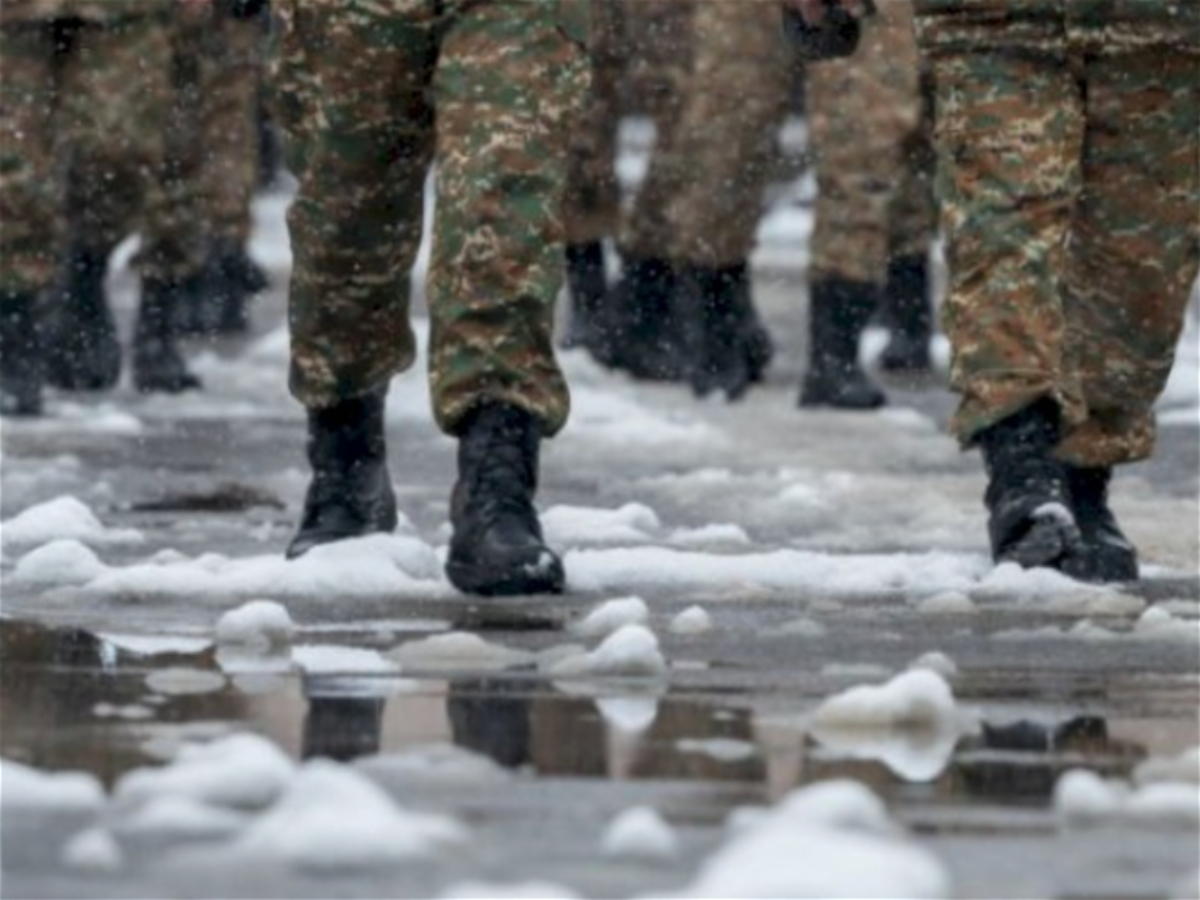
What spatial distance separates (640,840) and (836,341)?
8861 millimetres

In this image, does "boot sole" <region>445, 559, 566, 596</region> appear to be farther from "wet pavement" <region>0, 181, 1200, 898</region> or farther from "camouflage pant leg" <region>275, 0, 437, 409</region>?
"camouflage pant leg" <region>275, 0, 437, 409</region>

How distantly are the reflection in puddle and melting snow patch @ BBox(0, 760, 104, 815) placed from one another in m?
0.08

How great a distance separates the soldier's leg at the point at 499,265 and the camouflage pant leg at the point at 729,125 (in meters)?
6.32

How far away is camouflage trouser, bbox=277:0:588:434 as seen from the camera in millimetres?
7414

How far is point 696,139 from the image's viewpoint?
14062 mm

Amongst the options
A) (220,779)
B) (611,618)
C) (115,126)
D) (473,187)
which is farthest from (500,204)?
(115,126)

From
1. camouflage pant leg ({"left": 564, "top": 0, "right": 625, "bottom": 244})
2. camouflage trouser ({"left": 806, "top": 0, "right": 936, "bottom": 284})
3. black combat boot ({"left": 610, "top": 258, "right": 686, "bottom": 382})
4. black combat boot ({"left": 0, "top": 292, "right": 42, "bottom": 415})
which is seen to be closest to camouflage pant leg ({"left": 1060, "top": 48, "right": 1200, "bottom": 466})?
camouflage trouser ({"left": 806, "top": 0, "right": 936, "bottom": 284})

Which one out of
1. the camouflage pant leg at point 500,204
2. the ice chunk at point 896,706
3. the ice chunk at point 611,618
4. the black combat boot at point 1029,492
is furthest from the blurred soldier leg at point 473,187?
the ice chunk at point 896,706

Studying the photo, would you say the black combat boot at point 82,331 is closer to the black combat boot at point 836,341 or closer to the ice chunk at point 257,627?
the black combat boot at point 836,341

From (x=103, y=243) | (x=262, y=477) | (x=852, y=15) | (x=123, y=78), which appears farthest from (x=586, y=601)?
(x=103, y=243)

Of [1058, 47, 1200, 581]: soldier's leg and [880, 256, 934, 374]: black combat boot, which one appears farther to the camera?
[880, 256, 934, 374]: black combat boot

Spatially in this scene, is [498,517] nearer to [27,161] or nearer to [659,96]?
[27,161]

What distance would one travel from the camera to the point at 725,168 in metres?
14.0

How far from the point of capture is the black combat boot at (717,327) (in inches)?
550
